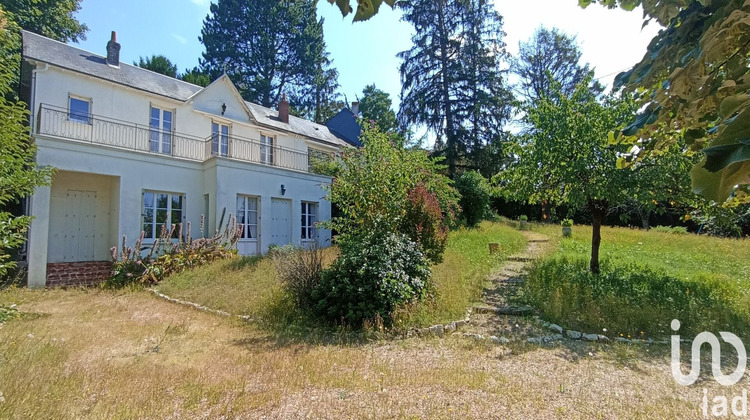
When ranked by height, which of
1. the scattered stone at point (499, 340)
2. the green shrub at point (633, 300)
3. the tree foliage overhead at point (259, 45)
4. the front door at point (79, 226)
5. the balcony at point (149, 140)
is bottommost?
the scattered stone at point (499, 340)

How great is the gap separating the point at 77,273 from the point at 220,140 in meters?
6.42

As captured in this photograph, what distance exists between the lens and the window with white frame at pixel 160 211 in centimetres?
A: 1153

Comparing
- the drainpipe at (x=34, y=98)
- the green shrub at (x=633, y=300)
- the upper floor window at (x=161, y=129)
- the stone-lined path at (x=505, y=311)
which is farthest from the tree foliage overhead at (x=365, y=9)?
the upper floor window at (x=161, y=129)

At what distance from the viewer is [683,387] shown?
3775 mm

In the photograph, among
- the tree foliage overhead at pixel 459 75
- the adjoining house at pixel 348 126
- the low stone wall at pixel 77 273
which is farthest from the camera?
the tree foliage overhead at pixel 459 75

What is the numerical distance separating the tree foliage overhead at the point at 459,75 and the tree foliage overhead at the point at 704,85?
2160 cm

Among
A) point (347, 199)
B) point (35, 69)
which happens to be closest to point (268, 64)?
point (35, 69)

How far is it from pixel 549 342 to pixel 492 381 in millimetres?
2000

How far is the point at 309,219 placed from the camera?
15.2 m

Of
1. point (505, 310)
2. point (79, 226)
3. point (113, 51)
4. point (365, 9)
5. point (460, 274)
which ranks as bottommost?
point (505, 310)

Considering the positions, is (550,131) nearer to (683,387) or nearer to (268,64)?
(683,387)

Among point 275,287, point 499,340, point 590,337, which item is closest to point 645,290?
point 590,337

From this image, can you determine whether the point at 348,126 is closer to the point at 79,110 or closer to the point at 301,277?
the point at 79,110

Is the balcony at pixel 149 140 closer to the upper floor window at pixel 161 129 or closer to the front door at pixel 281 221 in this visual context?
the upper floor window at pixel 161 129
